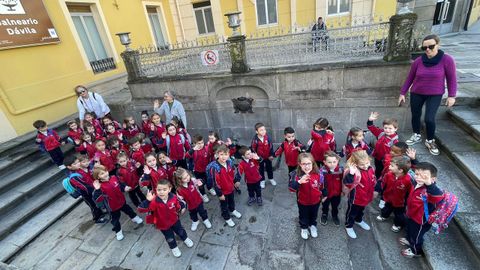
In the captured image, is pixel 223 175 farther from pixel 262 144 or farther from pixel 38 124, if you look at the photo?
pixel 38 124

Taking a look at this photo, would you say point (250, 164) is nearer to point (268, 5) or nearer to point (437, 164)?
point (437, 164)

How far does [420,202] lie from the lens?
2.66 metres

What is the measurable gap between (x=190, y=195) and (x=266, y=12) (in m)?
9.87

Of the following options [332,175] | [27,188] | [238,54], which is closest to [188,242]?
[332,175]

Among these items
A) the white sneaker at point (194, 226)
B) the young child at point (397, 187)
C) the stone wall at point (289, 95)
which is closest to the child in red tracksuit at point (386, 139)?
the young child at point (397, 187)

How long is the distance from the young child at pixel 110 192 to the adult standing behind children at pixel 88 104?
2.78 meters

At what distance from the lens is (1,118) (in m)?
5.89

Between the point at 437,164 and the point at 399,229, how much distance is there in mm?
1419

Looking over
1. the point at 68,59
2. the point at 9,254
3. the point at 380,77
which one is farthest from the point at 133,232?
the point at 68,59

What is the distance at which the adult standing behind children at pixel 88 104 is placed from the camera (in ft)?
18.8

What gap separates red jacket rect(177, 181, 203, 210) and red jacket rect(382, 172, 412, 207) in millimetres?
2683

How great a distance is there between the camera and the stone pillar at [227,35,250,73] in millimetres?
5465

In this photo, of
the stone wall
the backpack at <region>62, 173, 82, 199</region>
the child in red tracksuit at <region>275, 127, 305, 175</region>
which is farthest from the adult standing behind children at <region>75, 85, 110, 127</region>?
the child in red tracksuit at <region>275, 127, 305, 175</region>

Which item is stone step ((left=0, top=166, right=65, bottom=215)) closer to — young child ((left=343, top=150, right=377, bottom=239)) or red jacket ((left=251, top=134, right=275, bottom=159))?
red jacket ((left=251, top=134, right=275, bottom=159))
